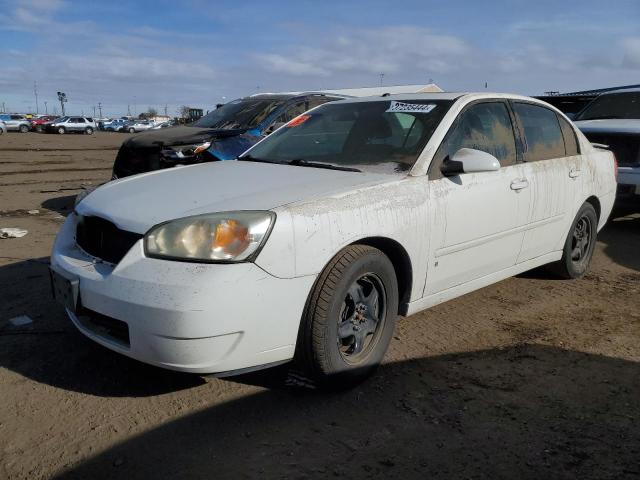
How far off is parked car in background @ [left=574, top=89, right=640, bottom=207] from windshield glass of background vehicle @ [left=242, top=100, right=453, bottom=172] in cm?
437

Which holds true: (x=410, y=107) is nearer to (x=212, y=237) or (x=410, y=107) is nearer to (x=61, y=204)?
(x=212, y=237)

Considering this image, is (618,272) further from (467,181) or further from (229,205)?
(229,205)

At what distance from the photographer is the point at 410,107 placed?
12.6 ft

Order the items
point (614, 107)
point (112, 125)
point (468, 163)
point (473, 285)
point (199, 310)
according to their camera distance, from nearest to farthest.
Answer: point (199, 310)
point (468, 163)
point (473, 285)
point (614, 107)
point (112, 125)

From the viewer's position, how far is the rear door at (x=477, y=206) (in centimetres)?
336

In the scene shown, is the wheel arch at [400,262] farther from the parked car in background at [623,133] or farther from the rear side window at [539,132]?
the parked car in background at [623,133]

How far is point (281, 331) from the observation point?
261 centimetres

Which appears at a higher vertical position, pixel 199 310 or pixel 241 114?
pixel 241 114

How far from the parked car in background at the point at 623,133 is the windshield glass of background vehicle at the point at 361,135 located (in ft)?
14.3

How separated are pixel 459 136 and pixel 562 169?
1.26 meters

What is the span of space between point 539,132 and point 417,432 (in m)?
2.77

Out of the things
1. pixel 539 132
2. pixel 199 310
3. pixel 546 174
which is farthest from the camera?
pixel 539 132

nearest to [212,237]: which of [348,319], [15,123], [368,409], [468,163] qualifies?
[348,319]

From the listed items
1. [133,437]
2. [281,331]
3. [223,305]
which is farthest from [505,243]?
[133,437]
